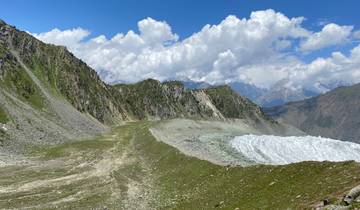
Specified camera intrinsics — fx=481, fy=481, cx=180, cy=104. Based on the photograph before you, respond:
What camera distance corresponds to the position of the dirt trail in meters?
53.1

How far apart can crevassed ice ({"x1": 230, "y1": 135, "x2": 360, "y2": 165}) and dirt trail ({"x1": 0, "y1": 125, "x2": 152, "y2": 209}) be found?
24688 millimetres

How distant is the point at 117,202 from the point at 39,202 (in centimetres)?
877

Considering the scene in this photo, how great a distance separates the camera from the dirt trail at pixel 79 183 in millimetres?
53066

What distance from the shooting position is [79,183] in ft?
215

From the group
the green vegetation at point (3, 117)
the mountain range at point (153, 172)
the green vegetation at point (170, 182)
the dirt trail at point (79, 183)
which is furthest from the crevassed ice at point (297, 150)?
the green vegetation at point (3, 117)

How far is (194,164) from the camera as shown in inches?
2594

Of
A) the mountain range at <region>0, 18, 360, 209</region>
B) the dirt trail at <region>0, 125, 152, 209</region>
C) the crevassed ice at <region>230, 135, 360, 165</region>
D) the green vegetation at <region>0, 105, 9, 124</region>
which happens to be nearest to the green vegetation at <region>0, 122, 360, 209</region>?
the dirt trail at <region>0, 125, 152, 209</region>

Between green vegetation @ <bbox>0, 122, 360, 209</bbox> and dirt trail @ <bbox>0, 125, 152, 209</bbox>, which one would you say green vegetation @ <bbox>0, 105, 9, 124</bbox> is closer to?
green vegetation @ <bbox>0, 122, 360, 209</bbox>

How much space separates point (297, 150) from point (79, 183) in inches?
2081

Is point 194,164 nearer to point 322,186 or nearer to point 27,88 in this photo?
point 322,186

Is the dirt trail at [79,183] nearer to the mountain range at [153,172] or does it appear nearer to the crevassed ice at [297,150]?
the mountain range at [153,172]

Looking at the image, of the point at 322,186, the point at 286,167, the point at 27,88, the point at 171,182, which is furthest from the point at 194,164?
the point at 27,88

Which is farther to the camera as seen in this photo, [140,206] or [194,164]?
[194,164]

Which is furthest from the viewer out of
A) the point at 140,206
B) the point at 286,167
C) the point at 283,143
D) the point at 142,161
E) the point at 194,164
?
the point at 283,143
